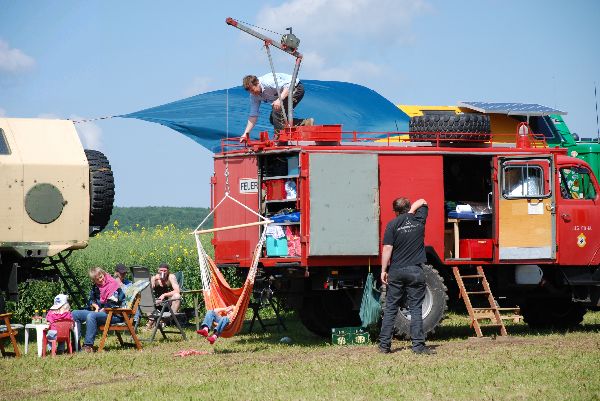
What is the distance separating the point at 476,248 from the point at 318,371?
477cm

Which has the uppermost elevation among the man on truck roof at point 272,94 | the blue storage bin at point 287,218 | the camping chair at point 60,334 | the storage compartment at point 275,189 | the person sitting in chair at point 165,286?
the man on truck roof at point 272,94

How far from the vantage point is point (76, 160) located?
18109 millimetres

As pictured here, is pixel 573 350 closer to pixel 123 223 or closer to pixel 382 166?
pixel 382 166

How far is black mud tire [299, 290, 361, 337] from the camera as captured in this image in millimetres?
17469

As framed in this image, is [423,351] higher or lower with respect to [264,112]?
lower

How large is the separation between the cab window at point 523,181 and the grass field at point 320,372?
6.88ft

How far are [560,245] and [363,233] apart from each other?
3145 mm

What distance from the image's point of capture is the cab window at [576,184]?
57.2 ft

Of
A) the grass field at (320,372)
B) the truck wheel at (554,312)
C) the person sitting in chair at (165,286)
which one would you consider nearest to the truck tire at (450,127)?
the grass field at (320,372)

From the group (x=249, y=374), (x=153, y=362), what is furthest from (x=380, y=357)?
(x=153, y=362)

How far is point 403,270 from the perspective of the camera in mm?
14789

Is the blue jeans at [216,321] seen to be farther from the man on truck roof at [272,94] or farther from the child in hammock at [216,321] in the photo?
the man on truck roof at [272,94]

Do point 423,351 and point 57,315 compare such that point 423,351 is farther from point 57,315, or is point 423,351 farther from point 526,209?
point 57,315

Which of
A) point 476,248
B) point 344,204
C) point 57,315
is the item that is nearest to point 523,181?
point 476,248
